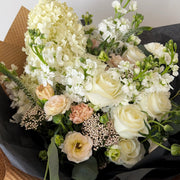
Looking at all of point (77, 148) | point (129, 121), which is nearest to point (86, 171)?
point (77, 148)

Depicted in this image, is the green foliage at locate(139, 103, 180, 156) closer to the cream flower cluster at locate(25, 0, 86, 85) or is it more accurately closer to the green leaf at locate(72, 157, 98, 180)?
the green leaf at locate(72, 157, 98, 180)

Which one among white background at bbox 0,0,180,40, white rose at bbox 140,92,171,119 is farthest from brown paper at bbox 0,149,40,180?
white background at bbox 0,0,180,40

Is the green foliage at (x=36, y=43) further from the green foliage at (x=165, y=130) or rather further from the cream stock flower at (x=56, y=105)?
the green foliage at (x=165, y=130)

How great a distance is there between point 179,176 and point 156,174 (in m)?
0.06

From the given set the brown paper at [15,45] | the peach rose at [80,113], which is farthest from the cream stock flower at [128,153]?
the brown paper at [15,45]

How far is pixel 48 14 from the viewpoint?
0.61 metres

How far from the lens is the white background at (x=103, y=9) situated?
3.22ft

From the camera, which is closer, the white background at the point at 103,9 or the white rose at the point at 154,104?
the white rose at the point at 154,104

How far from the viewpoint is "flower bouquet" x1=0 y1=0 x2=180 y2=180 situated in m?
0.54

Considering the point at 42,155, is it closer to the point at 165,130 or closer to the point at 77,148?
the point at 77,148

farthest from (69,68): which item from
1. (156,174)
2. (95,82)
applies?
(156,174)

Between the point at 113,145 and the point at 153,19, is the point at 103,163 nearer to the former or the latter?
the point at 113,145

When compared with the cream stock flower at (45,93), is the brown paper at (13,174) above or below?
below

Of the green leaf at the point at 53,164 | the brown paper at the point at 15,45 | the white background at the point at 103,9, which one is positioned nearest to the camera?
the green leaf at the point at 53,164
